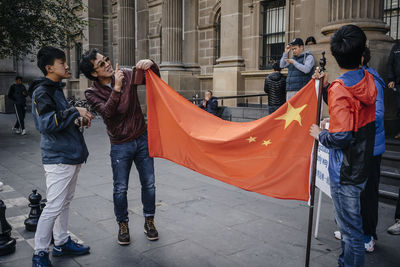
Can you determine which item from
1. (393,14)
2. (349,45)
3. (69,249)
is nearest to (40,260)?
(69,249)

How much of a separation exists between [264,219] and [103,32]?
22.9 metres

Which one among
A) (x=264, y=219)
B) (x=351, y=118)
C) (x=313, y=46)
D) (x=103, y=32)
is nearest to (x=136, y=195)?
(x=264, y=219)

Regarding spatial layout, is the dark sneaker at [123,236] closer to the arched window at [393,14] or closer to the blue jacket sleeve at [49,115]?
the blue jacket sleeve at [49,115]

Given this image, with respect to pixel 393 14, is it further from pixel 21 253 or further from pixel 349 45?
pixel 21 253

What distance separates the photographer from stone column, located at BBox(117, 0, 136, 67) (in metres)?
21.7

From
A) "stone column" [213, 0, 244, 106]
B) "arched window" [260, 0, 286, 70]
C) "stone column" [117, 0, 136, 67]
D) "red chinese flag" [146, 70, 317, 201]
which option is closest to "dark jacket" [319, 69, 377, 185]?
"red chinese flag" [146, 70, 317, 201]

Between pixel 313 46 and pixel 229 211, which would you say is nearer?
pixel 229 211

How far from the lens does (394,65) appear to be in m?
7.62

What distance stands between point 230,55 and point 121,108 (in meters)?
11.3

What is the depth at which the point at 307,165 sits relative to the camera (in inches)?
143

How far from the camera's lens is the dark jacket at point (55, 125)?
378 cm

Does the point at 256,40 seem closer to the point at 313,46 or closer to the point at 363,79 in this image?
the point at 313,46

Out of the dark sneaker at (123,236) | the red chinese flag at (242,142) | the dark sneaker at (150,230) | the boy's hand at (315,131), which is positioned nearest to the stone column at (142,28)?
the red chinese flag at (242,142)

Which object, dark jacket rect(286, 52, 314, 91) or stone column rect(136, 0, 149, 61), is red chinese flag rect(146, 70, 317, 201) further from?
stone column rect(136, 0, 149, 61)
